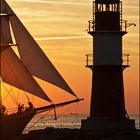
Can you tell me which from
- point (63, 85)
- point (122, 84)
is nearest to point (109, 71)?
point (122, 84)

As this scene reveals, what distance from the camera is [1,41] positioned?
30.6 m

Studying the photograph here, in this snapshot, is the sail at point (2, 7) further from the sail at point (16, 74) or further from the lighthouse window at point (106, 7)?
the lighthouse window at point (106, 7)

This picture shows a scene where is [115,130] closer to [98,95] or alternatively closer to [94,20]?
[98,95]

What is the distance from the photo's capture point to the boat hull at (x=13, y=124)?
2911 centimetres

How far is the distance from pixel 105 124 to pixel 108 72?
2118mm

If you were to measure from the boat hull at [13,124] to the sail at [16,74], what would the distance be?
1.15 meters

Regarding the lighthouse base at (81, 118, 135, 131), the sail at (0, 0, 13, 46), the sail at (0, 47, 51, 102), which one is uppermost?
the sail at (0, 0, 13, 46)

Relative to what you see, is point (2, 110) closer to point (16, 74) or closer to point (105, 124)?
point (16, 74)

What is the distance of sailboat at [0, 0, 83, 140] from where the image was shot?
2880 centimetres

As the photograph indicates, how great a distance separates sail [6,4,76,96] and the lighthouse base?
98.6 inches

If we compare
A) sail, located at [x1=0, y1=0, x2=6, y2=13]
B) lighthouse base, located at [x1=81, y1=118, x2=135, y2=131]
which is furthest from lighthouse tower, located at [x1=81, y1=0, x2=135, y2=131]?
sail, located at [x1=0, y1=0, x2=6, y2=13]

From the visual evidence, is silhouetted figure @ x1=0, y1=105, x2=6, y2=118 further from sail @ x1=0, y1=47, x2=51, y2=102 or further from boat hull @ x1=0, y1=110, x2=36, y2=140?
sail @ x1=0, y1=47, x2=51, y2=102

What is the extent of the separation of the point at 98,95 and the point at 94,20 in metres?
3.11

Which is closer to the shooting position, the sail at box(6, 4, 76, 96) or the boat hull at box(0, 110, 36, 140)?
the sail at box(6, 4, 76, 96)
